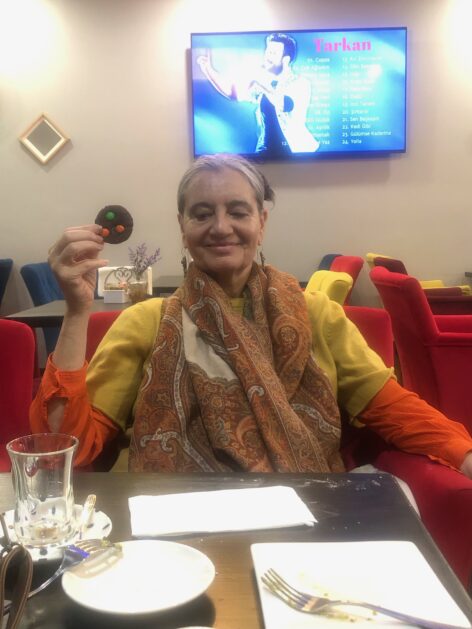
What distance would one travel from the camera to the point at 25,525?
2.63ft

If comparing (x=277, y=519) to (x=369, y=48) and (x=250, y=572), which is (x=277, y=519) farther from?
(x=369, y=48)

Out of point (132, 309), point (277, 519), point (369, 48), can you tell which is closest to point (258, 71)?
point (369, 48)

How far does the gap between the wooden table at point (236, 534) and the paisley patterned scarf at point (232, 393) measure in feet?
1.12

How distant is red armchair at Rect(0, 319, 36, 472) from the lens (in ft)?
6.07

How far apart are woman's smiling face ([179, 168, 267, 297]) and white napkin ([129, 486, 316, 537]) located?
0.71 m

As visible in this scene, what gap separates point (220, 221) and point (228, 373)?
1.19 feet

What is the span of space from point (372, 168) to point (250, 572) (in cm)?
452

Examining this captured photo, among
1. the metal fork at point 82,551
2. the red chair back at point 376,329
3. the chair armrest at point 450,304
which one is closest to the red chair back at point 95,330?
the red chair back at point 376,329

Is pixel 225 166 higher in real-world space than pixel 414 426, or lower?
higher

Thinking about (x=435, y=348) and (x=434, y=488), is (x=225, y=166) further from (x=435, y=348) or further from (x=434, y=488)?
(x=435, y=348)

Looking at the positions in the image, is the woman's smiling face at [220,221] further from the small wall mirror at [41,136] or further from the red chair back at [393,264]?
the small wall mirror at [41,136]

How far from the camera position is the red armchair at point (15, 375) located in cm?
185

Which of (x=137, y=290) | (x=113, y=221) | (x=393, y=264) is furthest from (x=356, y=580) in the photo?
(x=393, y=264)

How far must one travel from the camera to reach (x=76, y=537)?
0.81 metres
